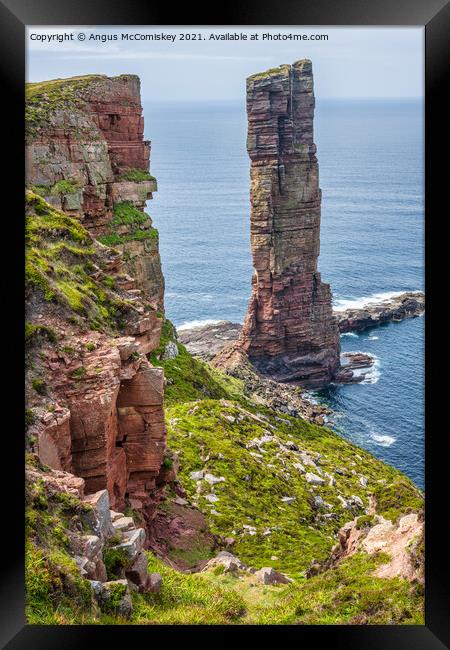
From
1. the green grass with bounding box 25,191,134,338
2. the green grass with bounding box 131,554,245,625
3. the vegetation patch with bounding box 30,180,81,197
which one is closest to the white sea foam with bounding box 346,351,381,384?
the vegetation patch with bounding box 30,180,81,197

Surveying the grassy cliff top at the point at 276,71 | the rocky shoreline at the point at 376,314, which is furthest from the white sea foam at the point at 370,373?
the grassy cliff top at the point at 276,71

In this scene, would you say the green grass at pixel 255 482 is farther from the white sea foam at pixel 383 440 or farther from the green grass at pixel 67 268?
the white sea foam at pixel 383 440

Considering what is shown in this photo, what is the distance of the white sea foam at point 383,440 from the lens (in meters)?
81.8

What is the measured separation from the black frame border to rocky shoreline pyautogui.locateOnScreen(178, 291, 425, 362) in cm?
9181

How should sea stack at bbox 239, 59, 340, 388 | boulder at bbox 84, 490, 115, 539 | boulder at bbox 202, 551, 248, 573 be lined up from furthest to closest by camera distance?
sea stack at bbox 239, 59, 340, 388 → boulder at bbox 202, 551, 248, 573 → boulder at bbox 84, 490, 115, 539

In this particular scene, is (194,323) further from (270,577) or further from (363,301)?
(270,577)

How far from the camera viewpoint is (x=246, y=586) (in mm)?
27797

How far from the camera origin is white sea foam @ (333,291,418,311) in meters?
124

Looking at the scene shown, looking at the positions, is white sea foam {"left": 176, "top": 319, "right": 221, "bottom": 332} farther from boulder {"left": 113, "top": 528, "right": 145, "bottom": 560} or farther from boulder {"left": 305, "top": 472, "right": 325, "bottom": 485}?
boulder {"left": 113, "top": 528, "right": 145, "bottom": 560}

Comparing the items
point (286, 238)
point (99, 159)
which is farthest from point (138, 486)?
point (286, 238)

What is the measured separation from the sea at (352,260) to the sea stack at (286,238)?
24.5 ft
